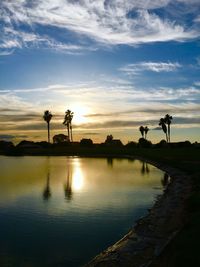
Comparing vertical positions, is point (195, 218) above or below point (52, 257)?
above

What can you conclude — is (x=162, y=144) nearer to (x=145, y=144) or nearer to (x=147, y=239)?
(x=145, y=144)

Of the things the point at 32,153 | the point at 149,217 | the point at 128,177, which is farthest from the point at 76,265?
the point at 32,153

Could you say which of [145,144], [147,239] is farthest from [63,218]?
[145,144]

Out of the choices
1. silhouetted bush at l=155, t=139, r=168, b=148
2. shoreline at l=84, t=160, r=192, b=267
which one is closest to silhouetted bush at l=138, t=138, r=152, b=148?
silhouetted bush at l=155, t=139, r=168, b=148

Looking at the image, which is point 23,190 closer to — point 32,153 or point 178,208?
point 178,208

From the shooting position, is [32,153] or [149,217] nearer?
[149,217]

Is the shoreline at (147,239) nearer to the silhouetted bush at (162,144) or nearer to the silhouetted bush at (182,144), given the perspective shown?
the silhouetted bush at (182,144)

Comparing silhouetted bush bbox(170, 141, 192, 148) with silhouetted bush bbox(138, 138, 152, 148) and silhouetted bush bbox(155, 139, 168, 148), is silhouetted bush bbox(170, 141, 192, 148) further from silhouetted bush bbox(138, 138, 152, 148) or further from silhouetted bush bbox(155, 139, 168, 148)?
silhouetted bush bbox(138, 138, 152, 148)

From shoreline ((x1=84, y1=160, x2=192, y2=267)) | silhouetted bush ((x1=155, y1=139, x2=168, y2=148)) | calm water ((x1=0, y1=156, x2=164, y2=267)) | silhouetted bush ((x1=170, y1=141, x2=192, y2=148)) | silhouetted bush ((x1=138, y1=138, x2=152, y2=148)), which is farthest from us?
silhouetted bush ((x1=138, y1=138, x2=152, y2=148))

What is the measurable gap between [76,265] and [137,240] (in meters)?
4.93

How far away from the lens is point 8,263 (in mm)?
20219

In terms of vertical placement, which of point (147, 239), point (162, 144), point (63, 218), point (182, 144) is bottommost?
point (147, 239)

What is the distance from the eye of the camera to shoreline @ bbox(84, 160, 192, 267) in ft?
64.0

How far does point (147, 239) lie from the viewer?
23.5m
